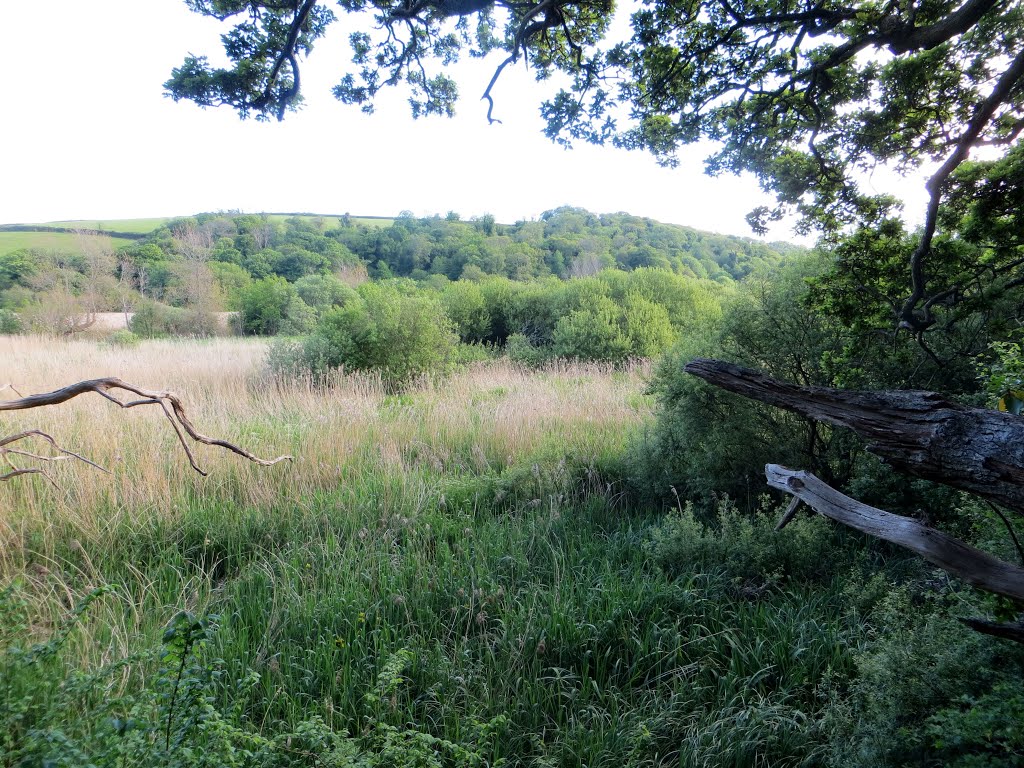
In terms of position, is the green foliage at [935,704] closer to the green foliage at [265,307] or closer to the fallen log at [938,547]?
the fallen log at [938,547]

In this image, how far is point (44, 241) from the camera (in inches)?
1313

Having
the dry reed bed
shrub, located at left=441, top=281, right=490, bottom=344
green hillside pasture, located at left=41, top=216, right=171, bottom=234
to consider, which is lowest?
the dry reed bed

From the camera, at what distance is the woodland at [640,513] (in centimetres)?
181

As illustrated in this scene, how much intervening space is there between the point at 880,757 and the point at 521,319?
53.0 feet

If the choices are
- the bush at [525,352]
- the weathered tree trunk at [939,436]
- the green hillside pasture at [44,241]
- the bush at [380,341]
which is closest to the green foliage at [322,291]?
the green hillside pasture at [44,241]

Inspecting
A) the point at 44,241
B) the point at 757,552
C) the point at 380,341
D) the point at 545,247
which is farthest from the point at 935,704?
the point at 44,241

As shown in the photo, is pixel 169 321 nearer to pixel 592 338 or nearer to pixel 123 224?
pixel 592 338

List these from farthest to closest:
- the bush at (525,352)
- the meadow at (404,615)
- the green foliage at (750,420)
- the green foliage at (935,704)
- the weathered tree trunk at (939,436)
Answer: the bush at (525,352) → the green foliage at (750,420) → the meadow at (404,615) → the green foliage at (935,704) → the weathered tree trunk at (939,436)

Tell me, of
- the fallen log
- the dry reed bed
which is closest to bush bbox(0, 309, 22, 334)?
the dry reed bed

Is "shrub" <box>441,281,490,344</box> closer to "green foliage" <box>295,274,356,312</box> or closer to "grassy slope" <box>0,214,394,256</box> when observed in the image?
"green foliage" <box>295,274,356,312</box>

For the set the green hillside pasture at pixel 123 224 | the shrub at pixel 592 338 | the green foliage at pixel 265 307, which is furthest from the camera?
the green hillside pasture at pixel 123 224

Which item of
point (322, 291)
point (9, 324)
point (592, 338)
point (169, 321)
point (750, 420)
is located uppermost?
point (322, 291)

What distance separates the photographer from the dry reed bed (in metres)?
4.02

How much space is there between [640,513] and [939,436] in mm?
3515
